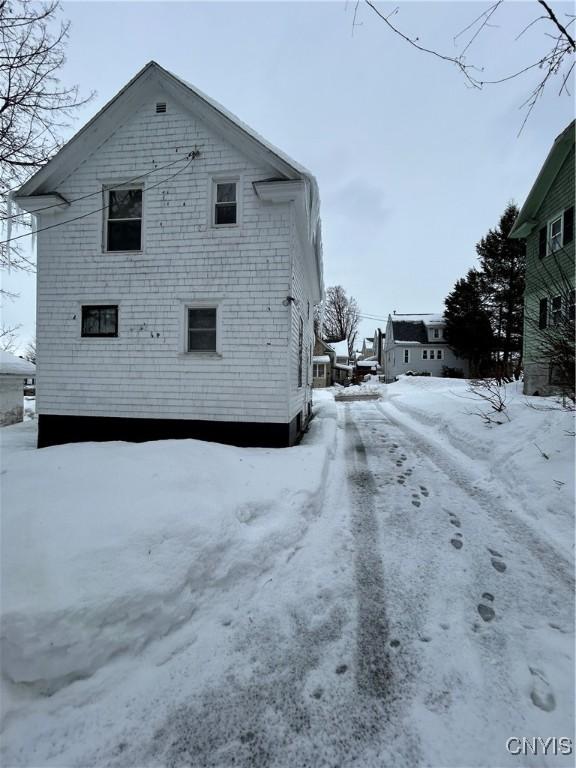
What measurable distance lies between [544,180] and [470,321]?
17713 mm

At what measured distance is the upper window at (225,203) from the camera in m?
6.90

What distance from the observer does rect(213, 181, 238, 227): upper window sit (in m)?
6.90

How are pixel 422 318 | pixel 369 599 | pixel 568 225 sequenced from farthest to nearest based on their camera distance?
pixel 422 318
pixel 568 225
pixel 369 599

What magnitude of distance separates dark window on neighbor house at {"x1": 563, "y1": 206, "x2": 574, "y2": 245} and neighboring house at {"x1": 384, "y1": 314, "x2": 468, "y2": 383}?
2304 centimetres

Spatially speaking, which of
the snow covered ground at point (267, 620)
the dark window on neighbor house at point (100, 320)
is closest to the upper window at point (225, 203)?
the dark window on neighbor house at point (100, 320)

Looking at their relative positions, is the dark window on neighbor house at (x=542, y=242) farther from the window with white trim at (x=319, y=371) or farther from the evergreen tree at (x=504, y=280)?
the window with white trim at (x=319, y=371)

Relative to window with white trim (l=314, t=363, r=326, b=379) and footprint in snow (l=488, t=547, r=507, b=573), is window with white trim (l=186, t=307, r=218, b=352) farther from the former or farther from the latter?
window with white trim (l=314, t=363, r=326, b=379)

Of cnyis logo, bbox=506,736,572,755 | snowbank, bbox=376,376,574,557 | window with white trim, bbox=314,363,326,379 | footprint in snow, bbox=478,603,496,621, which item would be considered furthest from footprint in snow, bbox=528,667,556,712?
window with white trim, bbox=314,363,326,379

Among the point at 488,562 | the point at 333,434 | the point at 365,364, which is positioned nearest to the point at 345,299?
the point at 365,364

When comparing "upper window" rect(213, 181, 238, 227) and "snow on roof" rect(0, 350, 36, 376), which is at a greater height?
"upper window" rect(213, 181, 238, 227)

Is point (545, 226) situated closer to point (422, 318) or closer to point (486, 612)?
point (486, 612)

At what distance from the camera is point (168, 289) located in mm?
6949

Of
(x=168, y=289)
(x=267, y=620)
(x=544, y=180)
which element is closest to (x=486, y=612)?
(x=267, y=620)

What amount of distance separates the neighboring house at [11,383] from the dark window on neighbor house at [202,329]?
505 cm
